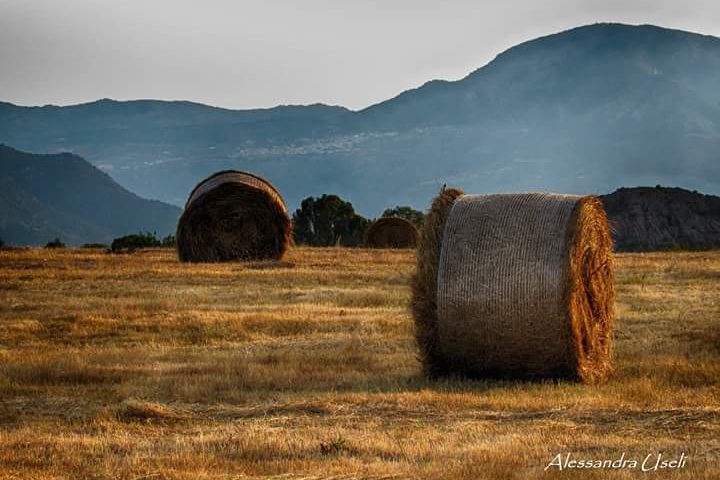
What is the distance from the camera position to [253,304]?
19234mm

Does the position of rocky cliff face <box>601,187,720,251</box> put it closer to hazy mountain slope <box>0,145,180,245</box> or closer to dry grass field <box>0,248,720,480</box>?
dry grass field <box>0,248,720,480</box>

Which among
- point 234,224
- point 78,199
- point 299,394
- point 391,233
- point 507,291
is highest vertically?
point 78,199

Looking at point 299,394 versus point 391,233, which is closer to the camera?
point 299,394

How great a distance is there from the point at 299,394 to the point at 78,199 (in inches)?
6449

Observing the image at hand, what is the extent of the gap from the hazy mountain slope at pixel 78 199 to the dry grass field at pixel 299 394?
119723mm

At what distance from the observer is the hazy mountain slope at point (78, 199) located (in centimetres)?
14475

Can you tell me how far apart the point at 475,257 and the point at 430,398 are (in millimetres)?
2205

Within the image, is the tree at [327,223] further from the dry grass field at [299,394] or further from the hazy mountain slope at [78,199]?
the hazy mountain slope at [78,199]

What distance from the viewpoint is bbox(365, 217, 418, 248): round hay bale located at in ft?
135

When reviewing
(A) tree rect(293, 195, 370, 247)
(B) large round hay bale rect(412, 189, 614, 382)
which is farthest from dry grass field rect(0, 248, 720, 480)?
(A) tree rect(293, 195, 370, 247)

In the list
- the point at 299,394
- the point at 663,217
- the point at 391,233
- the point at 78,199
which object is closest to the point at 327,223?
the point at 391,233

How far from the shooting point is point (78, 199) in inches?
6683
